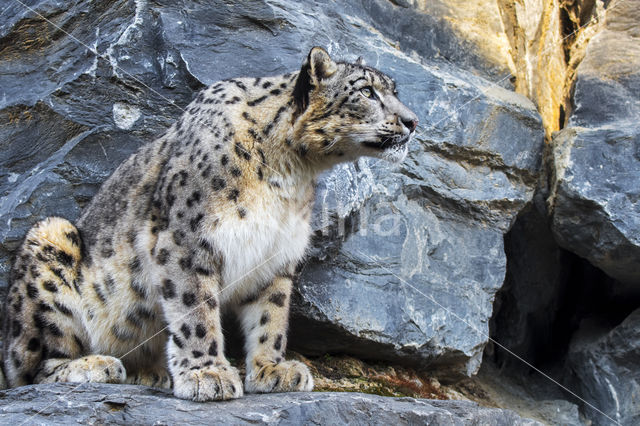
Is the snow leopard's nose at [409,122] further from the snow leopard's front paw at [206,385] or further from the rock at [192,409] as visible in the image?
the snow leopard's front paw at [206,385]

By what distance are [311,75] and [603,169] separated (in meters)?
2.93

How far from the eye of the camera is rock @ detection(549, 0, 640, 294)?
21.5ft

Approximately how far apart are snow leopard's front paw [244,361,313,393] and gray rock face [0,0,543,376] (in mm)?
1120

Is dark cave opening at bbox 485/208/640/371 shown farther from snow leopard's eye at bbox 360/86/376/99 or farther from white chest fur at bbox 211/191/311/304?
white chest fur at bbox 211/191/311/304

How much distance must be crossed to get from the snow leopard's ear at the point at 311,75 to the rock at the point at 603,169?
8.58ft

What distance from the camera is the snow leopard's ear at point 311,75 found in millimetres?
5340

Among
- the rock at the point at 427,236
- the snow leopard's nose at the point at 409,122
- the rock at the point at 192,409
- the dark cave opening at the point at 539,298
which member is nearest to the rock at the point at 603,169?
the rock at the point at 427,236

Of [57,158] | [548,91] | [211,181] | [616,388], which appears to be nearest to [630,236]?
[616,388]

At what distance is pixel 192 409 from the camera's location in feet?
14.4

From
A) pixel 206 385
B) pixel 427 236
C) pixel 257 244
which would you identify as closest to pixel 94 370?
pixel 206 385

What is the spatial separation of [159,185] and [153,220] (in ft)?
0.81

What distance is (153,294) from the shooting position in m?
5.35

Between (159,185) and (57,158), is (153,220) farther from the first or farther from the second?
(57,158)

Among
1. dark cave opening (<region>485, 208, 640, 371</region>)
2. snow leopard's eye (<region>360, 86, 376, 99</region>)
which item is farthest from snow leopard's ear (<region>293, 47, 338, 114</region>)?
dark cave opening (<region>485, 208, 640, 371</region>)
